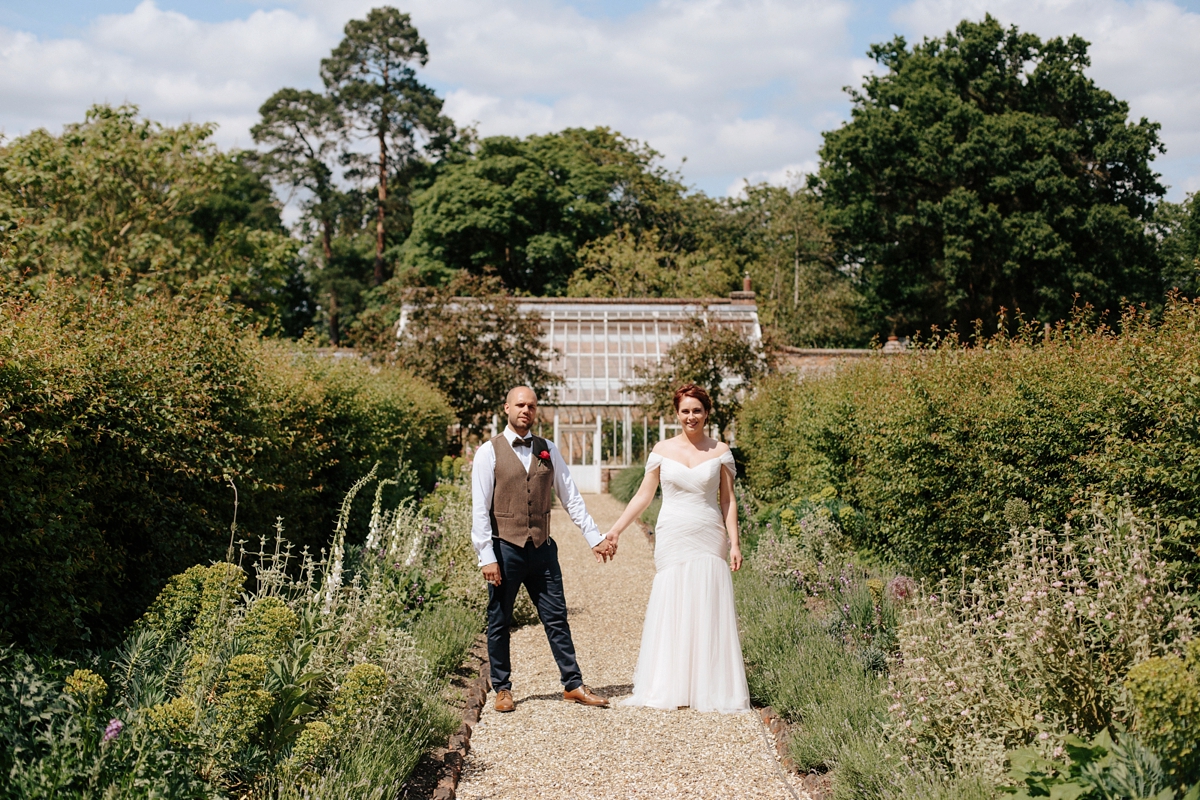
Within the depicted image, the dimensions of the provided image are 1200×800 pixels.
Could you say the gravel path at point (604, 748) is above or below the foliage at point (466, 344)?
below

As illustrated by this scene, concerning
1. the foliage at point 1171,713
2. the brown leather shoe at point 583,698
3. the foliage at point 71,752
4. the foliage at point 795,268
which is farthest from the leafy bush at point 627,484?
the foliage at point 795,268

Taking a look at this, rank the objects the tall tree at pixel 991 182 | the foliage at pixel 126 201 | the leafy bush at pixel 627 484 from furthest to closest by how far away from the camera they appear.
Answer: the tall tree at pixel 991 182 → the foliage at pixel 126 201 → the leafy bush at pixel 627 484

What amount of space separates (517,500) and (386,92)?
3802 centimetres

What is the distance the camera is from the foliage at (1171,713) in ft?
9.32

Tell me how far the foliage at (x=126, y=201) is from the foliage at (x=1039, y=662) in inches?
693

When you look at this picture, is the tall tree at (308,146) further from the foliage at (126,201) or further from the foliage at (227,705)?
the foliage at (227,705)

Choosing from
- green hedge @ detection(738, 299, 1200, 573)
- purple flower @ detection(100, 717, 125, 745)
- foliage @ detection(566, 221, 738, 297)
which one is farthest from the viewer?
foliage @ detection(566, 221, 738, 297)

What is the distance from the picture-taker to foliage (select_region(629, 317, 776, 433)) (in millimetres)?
18656

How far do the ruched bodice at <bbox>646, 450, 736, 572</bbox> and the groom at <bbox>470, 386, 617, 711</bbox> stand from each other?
1.56 feet

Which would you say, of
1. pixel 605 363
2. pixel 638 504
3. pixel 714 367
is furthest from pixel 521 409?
pixel 605 363

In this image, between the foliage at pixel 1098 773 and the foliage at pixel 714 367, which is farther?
the foliage at pixel 714 367

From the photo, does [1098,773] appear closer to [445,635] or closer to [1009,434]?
[1009,434]

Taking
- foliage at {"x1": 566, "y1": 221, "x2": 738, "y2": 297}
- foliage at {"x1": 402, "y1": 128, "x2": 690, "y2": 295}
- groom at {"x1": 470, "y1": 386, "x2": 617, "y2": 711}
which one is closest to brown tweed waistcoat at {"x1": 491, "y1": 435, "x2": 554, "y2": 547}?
groom at {"x1": 470, "y1": 386, "x2": 617, "y2": 711}

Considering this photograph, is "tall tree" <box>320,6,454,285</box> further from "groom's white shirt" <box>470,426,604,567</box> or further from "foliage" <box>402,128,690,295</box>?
"groom's white shirt" <box>470,426,604,567</box>
